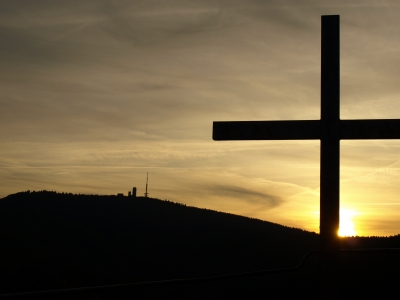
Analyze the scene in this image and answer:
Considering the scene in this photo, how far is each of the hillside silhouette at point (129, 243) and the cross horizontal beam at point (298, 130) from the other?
5875 cm

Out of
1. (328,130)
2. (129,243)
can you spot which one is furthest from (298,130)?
(129,243)

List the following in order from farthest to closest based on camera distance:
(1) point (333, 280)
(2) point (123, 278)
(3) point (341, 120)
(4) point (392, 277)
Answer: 1. (2) point (123, 278)
2. (4) point (392, 277)
3. (3) point (341, 120)
4. (1) point (333, 280)

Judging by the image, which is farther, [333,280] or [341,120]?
[341,120]

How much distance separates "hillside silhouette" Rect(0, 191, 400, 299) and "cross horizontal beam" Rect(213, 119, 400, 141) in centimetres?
5875

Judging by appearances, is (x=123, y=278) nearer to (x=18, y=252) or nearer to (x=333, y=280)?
(x=18, y=252)

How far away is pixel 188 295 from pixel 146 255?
92.1ft

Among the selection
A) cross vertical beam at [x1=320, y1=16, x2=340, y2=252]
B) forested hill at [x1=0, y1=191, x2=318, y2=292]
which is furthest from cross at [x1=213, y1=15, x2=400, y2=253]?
forested hill at [x1=0, y1=191, x2=318, y2=292]

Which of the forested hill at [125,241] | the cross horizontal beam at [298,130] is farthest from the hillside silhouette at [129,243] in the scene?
the cross horizontal beam at [298,130]

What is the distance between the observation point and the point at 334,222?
6516mm

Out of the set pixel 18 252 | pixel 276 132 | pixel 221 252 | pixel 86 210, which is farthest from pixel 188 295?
pixel 276 132

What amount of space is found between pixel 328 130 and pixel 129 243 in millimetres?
95086

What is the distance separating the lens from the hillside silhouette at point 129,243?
77500mm

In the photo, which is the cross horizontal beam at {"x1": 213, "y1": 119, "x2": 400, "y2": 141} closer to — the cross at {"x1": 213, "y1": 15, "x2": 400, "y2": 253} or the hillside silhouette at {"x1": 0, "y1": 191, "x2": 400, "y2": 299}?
the cross at {"x1": 213, "y1": 15, "x2": 400, "y2": 253}

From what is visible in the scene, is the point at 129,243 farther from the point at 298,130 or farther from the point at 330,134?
the point at 330,134
